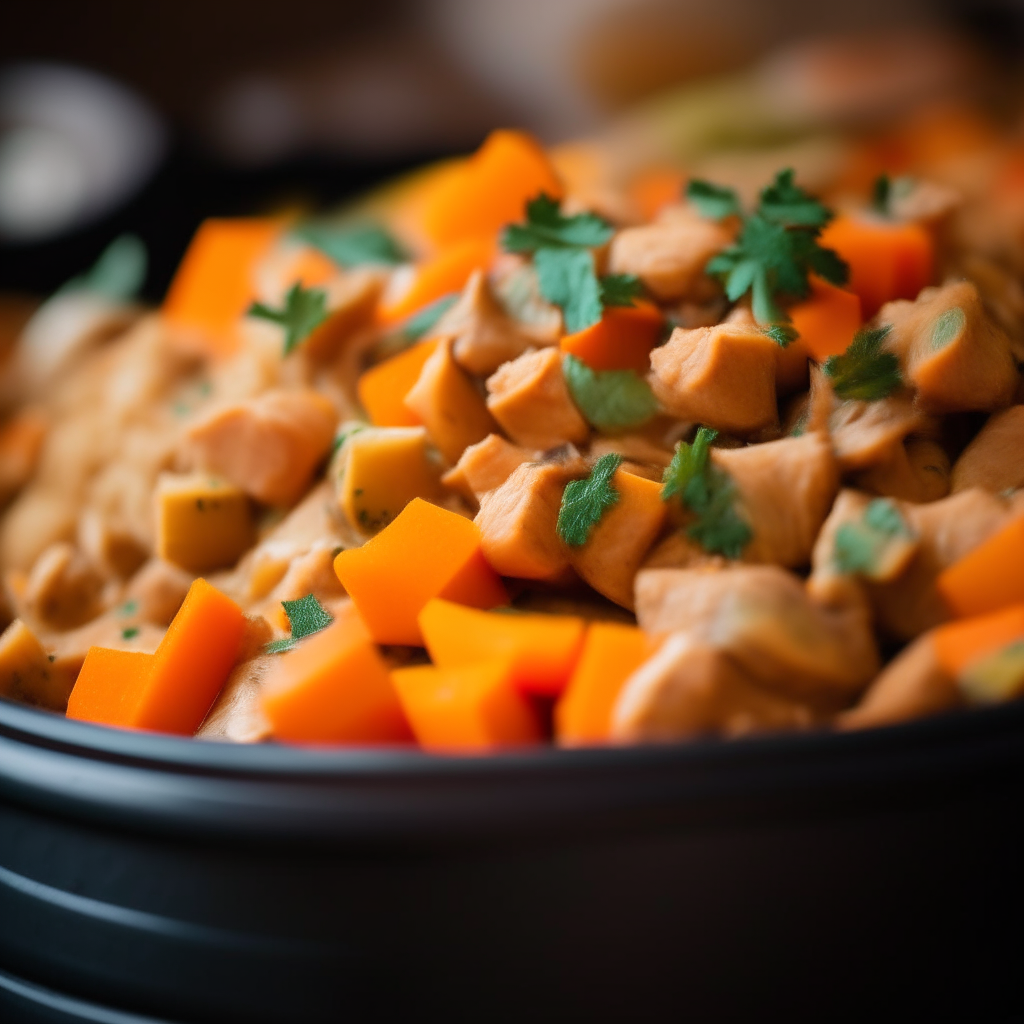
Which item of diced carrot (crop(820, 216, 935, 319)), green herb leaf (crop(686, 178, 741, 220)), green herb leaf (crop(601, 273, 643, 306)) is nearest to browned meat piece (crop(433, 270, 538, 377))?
green herb leaf (crop(601, 273, 643, 306))

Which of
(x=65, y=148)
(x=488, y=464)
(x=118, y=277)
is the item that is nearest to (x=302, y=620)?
(x=488, y=464)

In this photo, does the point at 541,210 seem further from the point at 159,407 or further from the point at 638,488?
the point at 159,407

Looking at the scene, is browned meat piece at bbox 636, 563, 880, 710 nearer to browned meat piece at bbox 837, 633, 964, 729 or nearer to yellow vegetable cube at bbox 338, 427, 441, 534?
browned meat piece at bbox 837, 633, 964, 729

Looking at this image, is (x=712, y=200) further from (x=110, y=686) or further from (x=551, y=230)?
(x=110, y=686)

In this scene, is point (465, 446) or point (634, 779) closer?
point (634, 779)

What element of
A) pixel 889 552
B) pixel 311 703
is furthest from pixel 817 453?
pixel 311 703

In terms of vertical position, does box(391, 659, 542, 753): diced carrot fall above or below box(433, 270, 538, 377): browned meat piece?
below

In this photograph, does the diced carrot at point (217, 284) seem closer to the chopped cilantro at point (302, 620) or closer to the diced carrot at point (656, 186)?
the diced carrot at point (656, 186)
